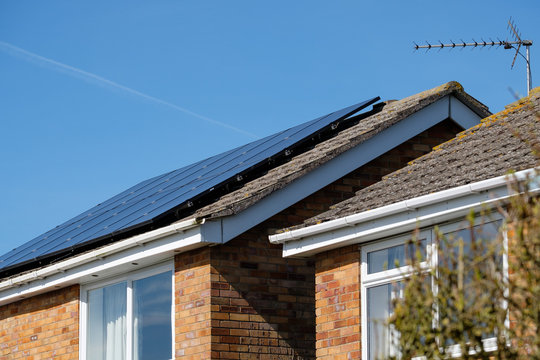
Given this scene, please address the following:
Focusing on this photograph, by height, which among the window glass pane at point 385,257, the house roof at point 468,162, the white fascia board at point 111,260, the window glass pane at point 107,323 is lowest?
the window glass pane at point 107,323

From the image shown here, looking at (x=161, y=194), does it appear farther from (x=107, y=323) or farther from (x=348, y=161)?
(x=348, y=161)

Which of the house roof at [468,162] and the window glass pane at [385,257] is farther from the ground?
the house roof at [468,162]

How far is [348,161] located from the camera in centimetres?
1352

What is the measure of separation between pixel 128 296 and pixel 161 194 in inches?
86.0

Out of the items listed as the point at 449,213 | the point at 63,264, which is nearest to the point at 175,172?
the point at 63,264

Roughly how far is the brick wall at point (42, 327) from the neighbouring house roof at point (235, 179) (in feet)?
2.02

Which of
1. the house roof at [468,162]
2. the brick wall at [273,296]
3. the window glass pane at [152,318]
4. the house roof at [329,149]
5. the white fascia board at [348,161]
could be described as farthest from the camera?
the window glass pane at [152,318]

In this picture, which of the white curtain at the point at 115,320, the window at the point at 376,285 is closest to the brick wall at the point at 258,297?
the window at the point at 376,285

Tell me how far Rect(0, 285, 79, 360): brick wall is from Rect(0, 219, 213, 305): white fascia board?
0.67ft

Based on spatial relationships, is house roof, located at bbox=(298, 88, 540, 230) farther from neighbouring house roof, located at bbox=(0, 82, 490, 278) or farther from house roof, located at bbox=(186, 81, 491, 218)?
neighbouring house roof, located at bbox=(0, 82, 490, 278)

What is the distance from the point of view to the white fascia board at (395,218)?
934 cm

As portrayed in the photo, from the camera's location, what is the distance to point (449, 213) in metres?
9.74

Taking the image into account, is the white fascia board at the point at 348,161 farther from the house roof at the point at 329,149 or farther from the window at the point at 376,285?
the window at the point at 376,285

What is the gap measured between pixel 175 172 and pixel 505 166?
356 inches
